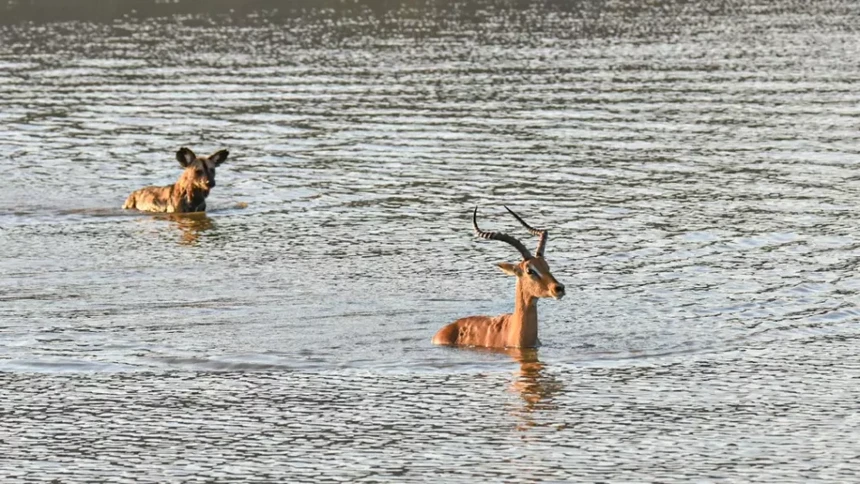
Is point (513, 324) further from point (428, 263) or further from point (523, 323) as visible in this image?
point (428, 263)

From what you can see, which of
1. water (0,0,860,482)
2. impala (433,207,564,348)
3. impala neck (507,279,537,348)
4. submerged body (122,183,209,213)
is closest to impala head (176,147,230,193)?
submerged body (122,183,209,213)

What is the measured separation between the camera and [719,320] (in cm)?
2011

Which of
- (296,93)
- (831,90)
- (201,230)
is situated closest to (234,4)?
(296,93)

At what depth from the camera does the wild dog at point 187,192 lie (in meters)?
28.7

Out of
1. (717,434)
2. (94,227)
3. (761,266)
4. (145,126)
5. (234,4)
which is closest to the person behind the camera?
(717,434)

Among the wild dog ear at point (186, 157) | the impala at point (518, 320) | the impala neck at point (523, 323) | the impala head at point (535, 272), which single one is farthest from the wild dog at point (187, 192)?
the impala head at point (535, 272)

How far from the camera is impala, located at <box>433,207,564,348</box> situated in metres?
18.8

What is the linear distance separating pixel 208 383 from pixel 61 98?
77.5 ft

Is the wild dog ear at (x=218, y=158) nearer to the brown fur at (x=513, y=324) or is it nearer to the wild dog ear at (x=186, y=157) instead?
the wild dog ear at (x=186, y=157)

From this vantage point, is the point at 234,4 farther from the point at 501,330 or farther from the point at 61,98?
the point at 501,330

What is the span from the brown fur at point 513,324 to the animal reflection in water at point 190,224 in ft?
24.5

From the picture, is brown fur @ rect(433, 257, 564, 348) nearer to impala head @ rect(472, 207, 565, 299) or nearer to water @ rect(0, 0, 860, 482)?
impala head @ rect(472, 207, 565, 299)

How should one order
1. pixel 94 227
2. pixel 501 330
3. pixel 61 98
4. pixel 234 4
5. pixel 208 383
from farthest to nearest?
1. pixel 234 4
2. pixel 61 98
3. pixel 94 227
4. pixel 501 330
5. pixel 208 383

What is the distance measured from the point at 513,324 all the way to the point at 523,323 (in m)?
0.15
